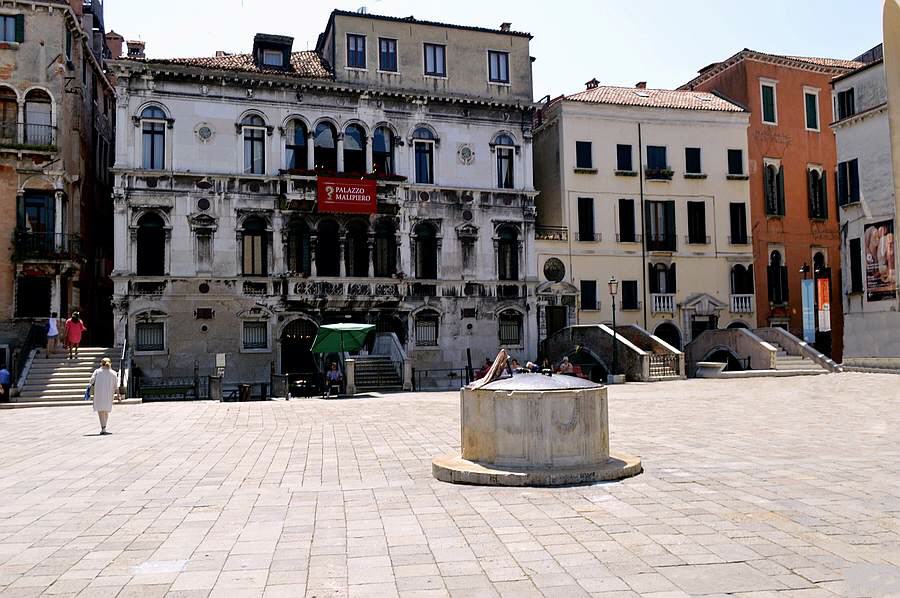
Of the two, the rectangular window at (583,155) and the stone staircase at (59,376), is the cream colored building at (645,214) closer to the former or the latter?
the rectangular window at (583,155)

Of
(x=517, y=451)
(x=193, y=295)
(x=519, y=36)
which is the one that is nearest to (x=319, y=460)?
(x=517, y=451)

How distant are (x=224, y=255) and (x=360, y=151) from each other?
7471mm

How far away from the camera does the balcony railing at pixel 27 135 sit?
29.4 m

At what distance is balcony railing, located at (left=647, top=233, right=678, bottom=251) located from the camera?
37.6 metres

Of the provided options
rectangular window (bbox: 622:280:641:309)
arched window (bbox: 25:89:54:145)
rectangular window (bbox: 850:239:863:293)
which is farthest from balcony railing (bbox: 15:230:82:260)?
rectangular window (bbox: 850:239:863:293)

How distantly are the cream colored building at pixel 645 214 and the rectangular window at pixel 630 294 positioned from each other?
5 centimetres

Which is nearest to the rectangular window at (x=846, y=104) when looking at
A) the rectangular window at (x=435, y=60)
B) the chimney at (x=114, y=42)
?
the rectangular window at (x=435, y=60)

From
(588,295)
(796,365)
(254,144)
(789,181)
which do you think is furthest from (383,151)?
(789,181)

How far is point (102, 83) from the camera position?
37.1 meters

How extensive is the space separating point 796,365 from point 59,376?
2790 centimetres

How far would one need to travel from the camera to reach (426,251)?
113ft

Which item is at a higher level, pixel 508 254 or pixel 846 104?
pixel 846 104

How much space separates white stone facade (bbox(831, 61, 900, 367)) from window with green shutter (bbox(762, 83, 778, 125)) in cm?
629

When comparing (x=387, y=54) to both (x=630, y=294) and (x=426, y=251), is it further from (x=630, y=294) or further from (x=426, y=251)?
(x=630, y=294)
